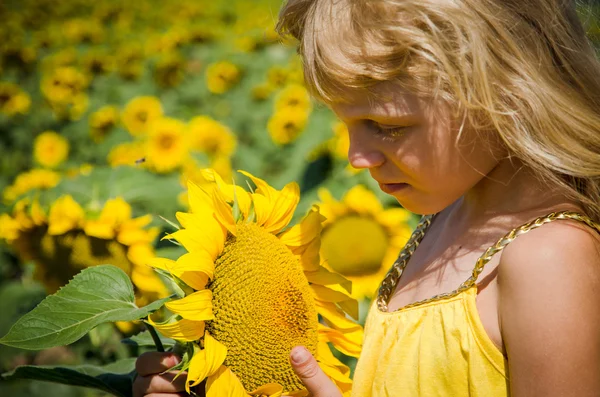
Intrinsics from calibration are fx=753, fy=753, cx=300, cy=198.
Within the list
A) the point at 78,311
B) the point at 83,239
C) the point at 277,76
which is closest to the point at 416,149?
the point at 78,311

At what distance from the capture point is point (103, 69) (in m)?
3.31

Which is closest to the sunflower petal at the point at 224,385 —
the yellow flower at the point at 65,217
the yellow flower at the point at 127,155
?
the yellow flower at the point at 65,217

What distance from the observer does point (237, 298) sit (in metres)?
0.96

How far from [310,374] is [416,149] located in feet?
1.06

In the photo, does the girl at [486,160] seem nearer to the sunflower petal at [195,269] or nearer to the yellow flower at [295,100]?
the sunflower petal at [195,269]

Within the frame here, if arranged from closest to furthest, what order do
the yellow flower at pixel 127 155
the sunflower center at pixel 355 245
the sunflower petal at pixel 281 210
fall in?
the sunflower petal at pixel 281 210 → the sunflower center at pixel 355 245 → the yellow flower at pixel 127 155

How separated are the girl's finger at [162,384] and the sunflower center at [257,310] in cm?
10

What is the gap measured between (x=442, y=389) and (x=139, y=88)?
2.69m

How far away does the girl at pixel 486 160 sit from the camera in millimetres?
858

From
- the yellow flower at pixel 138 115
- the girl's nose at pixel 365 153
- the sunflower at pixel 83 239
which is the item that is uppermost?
the girl's nose at pixel 365 153

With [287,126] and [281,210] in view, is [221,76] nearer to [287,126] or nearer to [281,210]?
[287,126]

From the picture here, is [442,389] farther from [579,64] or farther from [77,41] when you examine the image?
[77,41]

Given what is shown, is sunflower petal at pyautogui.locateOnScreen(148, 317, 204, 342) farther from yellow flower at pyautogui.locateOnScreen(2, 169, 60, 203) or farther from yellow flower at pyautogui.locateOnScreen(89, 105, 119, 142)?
yellow flower at pyautogui.locateOnScreen(89, 105, 119, 142)

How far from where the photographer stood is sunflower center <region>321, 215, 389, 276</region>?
1.79 metres
